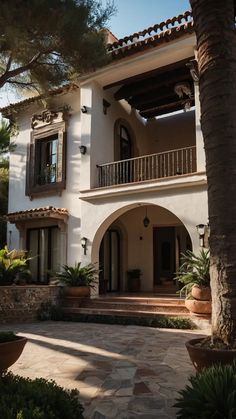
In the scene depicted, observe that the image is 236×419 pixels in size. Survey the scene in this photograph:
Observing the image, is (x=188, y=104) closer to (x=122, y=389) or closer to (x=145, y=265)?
(x=145, y=265)

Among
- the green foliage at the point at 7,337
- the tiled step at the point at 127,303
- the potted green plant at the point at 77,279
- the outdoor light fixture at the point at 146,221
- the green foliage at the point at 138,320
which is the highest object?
the outdoor light fixture at the point at 146,221

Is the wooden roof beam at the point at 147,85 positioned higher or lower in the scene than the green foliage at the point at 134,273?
higher

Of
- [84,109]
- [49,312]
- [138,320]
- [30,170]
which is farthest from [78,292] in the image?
[84,109]

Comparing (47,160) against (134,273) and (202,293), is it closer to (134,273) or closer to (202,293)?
(134,273)

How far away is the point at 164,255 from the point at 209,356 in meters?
12.3

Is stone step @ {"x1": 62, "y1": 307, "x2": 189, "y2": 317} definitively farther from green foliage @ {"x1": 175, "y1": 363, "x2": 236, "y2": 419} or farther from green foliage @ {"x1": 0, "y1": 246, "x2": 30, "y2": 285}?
green foliage @ {"x1": 175, "y1": 363, "x2": 236, "y2": 419}

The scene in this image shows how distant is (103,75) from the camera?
13.7 metres

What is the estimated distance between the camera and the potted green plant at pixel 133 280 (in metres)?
15.3

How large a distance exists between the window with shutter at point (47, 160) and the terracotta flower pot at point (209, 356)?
34.9 feet

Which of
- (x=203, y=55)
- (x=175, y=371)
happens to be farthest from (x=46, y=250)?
(x=203, y=55)

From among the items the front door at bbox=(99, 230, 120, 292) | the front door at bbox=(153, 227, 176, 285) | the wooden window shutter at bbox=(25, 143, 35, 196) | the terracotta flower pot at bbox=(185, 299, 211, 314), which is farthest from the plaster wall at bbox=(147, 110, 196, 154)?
the terracotta flower pot at bbox=(185, 299, 211, 314)

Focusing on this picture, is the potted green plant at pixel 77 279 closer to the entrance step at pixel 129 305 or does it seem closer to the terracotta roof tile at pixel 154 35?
the entrance step at pixel 129 305

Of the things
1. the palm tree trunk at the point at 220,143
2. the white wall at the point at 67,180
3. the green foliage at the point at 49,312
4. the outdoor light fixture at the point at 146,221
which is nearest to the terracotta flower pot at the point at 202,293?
the green foliage at the point at 49,312

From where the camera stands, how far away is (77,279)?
41.4 feet
